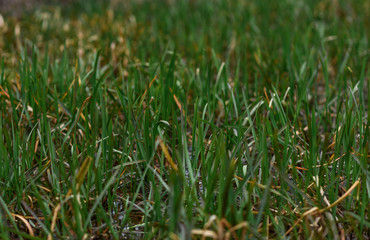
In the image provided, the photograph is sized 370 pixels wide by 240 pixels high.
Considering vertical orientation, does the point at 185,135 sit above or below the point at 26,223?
above

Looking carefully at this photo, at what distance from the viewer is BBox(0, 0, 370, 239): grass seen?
54.7 inches

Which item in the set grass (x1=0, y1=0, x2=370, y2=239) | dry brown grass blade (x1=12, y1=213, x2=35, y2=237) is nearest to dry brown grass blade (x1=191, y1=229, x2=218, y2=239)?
grass (x1=0, y1=0, x2=370, y2=239)

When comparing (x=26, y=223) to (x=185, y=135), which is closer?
(x=26, y=223)

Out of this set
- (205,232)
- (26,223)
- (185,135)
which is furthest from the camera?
(185,135)

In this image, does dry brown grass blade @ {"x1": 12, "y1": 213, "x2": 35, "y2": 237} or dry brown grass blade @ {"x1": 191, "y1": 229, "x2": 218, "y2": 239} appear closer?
dry brown grass blade @ {"x1": 191, "y1": 229, "x2": 218, "y2": 239}

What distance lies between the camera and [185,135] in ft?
5.14

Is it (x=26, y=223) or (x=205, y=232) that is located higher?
(x=205, y=232)

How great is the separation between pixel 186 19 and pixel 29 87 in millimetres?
2608

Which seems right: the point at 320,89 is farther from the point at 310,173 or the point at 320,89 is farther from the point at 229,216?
the point at 229,216

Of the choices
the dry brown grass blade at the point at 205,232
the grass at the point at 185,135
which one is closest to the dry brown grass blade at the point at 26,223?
the grass at the point at 185,135

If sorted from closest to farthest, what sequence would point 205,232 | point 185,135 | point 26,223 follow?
point 205,232
point 26,223
point 185,135

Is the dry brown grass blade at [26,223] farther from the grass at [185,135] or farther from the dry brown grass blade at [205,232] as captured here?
the dry brown grass blade at [205,232]

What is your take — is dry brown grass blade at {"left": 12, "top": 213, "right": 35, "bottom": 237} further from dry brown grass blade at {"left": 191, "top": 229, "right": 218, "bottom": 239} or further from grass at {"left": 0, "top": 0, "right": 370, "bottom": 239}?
dry brown grass blade at {"left": 191, "top": 229, "right": 218, "bottom": 239}

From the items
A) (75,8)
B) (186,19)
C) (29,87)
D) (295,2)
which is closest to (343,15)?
(295,2)
